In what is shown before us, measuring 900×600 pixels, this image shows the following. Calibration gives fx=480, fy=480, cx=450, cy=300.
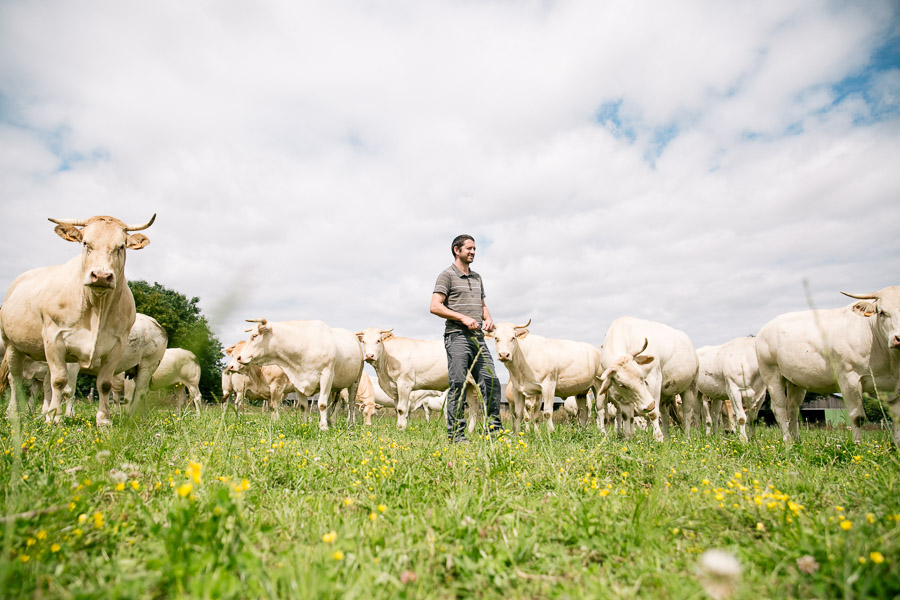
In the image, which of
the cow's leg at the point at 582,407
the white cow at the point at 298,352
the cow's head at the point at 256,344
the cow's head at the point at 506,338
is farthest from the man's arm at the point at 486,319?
the cow's leg at the point at 582,407

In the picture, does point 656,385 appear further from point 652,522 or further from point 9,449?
point 9,449

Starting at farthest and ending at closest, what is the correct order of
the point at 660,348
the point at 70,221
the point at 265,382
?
the point at 265,382 < the point at 660,348 < the point at 70,221

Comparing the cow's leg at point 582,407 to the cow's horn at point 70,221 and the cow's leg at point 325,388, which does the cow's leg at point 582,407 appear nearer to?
the cow's leg at point 325,388

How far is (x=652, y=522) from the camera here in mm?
2838

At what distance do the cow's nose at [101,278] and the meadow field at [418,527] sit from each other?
212 cm

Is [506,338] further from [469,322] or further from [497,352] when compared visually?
[469,322]

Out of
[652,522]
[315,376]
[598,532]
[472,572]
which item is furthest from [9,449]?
[315,376]

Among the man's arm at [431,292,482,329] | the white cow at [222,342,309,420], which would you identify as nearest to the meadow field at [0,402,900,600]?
the man's arm at [431,292,482,329]

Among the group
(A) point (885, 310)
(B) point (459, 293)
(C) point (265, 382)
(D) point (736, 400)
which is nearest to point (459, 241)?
(B) point (459, 293)

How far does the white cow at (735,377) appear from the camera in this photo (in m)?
12.3

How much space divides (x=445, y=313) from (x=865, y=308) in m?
6.46

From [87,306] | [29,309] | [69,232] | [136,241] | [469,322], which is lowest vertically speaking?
[469,322]

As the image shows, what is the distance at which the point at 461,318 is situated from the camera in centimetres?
671

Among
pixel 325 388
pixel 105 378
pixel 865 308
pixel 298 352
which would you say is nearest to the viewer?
pixel 105 378
